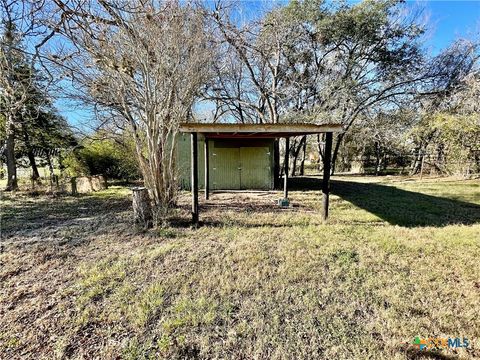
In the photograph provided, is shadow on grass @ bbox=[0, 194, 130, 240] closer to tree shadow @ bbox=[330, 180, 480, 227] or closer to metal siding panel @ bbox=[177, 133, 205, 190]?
metal siding panel @ bbox=[177, 133, 205, 190]

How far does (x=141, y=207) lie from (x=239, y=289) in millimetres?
2734

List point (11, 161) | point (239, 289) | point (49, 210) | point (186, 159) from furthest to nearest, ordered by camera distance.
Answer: point (186, 159)
point (11, 161)
point (49, 210)
point (239, 289)

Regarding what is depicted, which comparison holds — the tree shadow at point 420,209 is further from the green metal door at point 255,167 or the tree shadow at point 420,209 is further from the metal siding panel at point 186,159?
the metal siding panel at point 186,159

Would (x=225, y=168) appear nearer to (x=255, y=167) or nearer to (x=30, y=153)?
(x=255, y=167)

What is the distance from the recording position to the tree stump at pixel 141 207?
455cm

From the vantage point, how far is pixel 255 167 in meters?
9.31

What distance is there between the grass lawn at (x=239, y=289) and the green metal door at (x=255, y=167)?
14.6 feet

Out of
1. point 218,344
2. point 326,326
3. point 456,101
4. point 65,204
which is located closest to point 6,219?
point 65,204

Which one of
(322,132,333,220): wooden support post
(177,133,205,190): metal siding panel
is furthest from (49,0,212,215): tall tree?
(177,133,205,190): metal siding panel

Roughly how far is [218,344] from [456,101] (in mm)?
14613

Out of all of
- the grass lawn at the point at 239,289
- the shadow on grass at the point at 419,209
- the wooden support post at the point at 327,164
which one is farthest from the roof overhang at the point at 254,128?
the shadow on grass at the point at 419,209

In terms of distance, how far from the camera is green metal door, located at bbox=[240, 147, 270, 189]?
9.19 m

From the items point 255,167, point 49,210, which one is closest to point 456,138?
point 255,167

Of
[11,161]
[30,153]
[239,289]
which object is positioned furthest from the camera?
[30,153]
